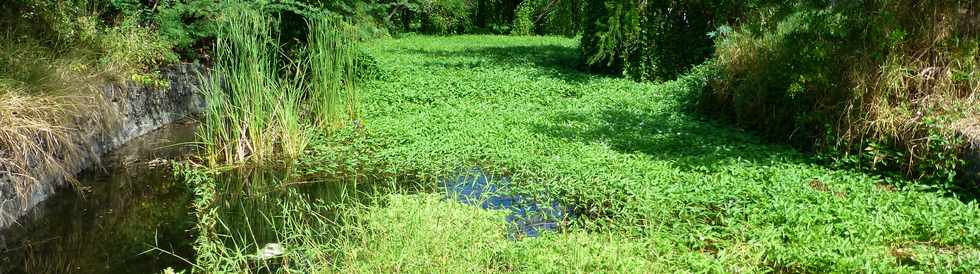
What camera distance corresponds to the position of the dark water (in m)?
4.06

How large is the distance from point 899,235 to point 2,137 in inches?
199

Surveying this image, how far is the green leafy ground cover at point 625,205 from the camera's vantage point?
3549mm

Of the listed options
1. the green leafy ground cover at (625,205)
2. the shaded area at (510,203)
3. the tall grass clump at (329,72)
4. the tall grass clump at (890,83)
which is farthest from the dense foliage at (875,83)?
the tall grass clump at (329,72)

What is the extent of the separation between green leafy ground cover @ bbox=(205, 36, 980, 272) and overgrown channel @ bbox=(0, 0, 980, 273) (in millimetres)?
18

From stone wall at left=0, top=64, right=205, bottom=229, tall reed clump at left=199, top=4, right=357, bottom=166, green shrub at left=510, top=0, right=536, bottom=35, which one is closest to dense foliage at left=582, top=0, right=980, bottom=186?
tall reed clump at left=199, top=4, right=357, bottom=166

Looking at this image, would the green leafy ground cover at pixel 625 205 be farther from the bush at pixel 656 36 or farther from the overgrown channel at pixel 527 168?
the bush at pixel 656 36

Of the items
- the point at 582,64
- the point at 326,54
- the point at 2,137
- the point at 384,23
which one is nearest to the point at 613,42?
the point at 582,64

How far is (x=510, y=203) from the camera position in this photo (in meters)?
4.80

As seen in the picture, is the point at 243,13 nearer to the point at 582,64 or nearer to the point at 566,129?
the point at 566,129

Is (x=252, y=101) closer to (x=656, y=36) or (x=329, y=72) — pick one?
(x=329, y=72)

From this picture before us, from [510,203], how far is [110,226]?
7.89 feet

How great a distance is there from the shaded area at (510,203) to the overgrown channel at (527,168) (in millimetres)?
20

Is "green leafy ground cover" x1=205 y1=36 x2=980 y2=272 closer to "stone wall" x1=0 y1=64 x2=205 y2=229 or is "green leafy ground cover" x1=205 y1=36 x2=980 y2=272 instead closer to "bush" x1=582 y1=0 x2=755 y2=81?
"stone wall" x1=0 y1=64 x2=205 y2=229

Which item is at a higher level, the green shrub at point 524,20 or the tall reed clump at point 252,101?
the tall reed clump at point 252,101
